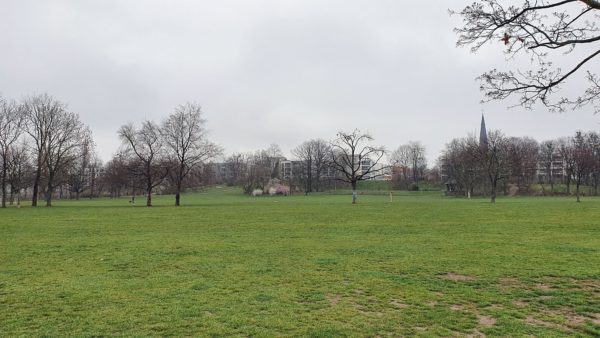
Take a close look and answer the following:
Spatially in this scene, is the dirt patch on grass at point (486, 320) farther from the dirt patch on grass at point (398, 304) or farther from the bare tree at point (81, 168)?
the bare tree at point (81, 168)

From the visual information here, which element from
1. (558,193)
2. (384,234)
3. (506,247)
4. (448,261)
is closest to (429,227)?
(384,234)

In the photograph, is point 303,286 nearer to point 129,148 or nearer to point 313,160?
point 129,148

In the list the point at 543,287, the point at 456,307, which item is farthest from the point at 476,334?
the point at 543,287

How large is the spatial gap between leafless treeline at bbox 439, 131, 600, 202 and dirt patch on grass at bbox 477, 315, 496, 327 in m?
67.0

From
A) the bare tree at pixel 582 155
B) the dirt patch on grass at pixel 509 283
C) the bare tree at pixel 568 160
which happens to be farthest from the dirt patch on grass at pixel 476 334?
the bare tree at pixel 568 160

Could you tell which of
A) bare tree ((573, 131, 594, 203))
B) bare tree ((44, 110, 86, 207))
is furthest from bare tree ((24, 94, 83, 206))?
bare tree ((573, 131, 594, 203))

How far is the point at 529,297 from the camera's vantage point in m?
9.09

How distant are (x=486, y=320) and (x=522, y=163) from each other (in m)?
103

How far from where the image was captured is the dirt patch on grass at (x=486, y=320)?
721cm

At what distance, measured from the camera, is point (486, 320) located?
745 cm

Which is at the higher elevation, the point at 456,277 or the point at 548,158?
the point at 548,158

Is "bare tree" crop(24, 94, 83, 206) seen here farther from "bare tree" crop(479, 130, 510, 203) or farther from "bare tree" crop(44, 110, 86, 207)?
"bare tree" crop(479, 130, 510, 203)

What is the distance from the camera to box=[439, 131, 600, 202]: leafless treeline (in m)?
78.9

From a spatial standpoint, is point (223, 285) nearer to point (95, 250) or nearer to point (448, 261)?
point (448, 261)
